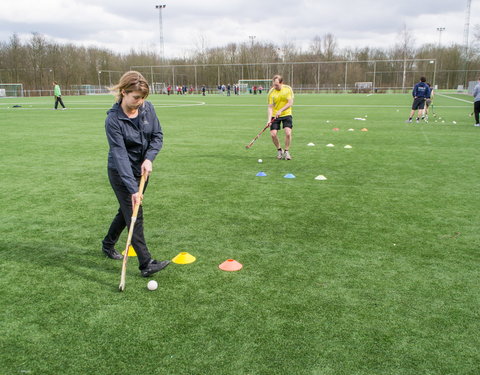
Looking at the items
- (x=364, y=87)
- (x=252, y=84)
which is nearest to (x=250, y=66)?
(x=252, y=84)

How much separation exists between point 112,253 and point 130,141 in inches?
60.0

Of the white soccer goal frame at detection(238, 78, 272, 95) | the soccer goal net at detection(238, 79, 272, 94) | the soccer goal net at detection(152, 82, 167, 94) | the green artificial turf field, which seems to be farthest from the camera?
the soccer goal net at detection(152, 82, 167, 94)

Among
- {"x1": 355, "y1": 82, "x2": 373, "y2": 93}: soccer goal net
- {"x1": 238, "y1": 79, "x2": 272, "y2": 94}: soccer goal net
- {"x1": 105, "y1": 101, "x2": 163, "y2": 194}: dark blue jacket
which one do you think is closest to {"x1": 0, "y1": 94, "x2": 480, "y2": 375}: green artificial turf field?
{"x1": 105, "y1": 101, "x2": 163, "y2": 194}: dark blue jacket

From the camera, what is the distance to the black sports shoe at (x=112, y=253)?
15.6 feet

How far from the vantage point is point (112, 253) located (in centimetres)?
479

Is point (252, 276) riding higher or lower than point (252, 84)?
lower

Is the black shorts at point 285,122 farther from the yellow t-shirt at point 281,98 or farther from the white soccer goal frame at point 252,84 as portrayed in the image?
the white soccer goal frame at point 252,84

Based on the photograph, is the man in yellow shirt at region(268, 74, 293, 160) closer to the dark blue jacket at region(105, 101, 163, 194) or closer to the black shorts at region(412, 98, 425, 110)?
the dark blue jacket at region(105, 101, 163, 194)

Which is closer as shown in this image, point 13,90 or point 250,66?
point 13,90

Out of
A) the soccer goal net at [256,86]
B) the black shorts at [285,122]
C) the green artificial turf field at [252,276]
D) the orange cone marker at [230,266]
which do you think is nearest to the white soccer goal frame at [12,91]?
the soccer goal net at [256,86]

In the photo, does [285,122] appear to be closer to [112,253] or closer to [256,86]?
[112,253]

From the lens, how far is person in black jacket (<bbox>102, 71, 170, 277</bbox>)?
3.79m

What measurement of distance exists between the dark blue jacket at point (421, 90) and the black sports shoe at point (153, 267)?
17464mm

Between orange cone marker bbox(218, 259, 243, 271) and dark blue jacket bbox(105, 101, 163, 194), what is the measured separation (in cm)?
128
